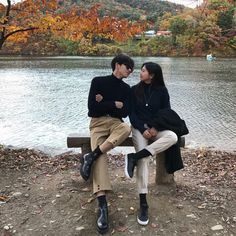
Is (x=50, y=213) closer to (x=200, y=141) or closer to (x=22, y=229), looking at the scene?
(x=22, y=229)

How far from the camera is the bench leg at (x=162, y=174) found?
14.8ft

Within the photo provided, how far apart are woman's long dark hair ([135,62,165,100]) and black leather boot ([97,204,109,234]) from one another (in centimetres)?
141

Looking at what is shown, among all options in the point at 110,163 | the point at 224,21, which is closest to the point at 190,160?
the point at 110,163

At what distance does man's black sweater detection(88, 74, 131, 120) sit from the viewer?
421cm

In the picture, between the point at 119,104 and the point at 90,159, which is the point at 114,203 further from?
the point at 119,104

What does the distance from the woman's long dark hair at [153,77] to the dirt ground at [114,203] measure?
124 cm

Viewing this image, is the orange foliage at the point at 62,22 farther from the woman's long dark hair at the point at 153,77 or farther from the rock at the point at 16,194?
the rock at the point at 16,194

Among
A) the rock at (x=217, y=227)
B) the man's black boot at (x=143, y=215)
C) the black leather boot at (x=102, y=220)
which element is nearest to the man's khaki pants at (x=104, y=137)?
the black leather boot at (x=102, y=220)

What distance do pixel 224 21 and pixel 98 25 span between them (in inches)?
2137

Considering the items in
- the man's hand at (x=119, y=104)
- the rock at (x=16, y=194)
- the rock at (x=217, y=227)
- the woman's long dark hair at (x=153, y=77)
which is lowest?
the rock at (x=217, y=227)

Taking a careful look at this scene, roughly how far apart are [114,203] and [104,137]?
0.79m

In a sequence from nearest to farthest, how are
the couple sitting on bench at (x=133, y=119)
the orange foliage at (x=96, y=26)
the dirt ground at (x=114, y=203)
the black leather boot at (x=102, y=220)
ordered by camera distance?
1. the black leather boot at (x=102, y=220)
2. the dirt ground at (x=114, y=203)
3. the couple sitting on bench at (x=133, y=119)
4. the orange foliage at (x=96, y=26)

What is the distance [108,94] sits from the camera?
167 inches

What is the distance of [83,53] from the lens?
207 feet
